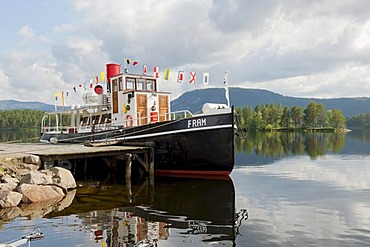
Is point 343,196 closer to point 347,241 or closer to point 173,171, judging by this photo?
point 347,241

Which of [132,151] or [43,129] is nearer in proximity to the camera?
[132,151]

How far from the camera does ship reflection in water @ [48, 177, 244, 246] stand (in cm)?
954

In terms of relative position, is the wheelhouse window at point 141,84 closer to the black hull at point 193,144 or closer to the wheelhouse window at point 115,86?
the wheelhouse window at point 115,86

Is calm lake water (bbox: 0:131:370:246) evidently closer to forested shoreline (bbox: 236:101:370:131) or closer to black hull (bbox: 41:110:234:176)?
black hull (bbox: 41:110:234:176)

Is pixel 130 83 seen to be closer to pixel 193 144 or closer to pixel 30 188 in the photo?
pixel 193 144

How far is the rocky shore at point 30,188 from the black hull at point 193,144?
538cm

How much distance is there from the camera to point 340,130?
10931 cm

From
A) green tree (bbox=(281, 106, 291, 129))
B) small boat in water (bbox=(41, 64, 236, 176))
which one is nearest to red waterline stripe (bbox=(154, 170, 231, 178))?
small boat in water (bbox=(41, 64, 236, 176))

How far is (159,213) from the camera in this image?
12.1 metres

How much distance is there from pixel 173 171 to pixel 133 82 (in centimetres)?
689

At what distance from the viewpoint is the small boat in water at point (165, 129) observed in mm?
18250

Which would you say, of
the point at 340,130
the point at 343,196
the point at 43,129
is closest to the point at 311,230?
the point at 343,196

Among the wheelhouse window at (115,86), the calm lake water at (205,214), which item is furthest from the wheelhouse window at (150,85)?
the calm lake water at (205,214)

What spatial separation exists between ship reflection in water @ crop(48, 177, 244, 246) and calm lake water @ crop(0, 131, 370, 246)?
27 mm
